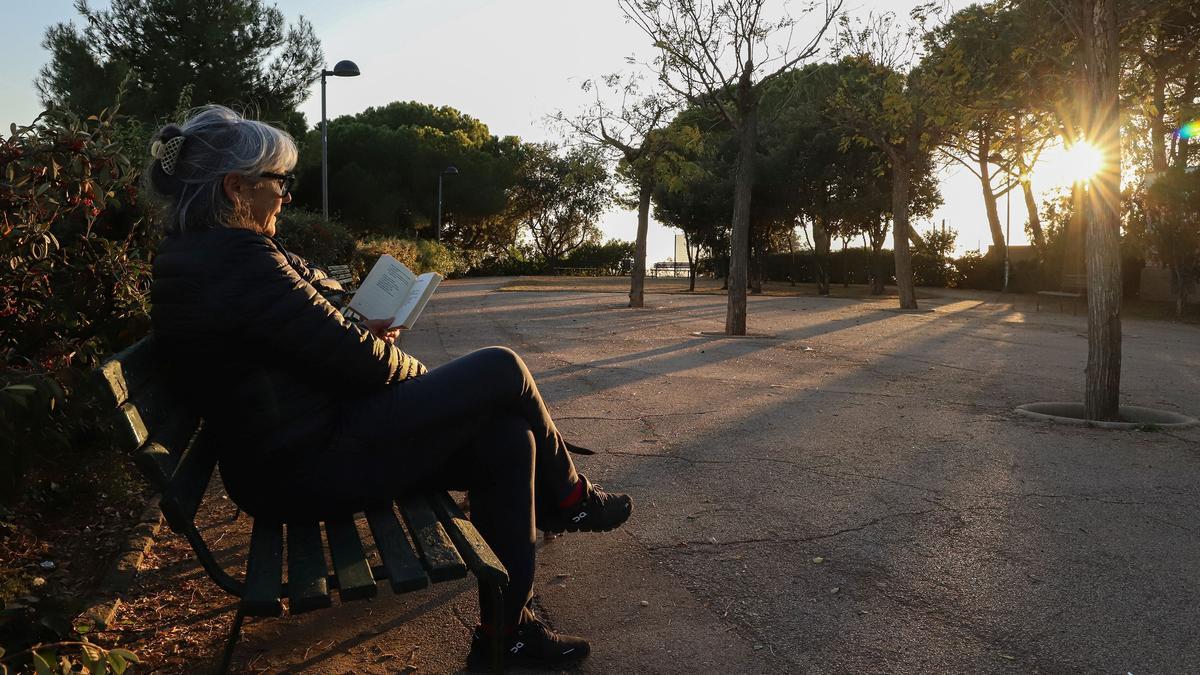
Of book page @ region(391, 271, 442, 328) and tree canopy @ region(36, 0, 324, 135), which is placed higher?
tree canopy @ region(36, 0, 324, 135)

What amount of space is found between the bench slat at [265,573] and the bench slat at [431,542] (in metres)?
0.37

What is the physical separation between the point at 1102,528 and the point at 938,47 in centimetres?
2041

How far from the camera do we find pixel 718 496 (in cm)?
532

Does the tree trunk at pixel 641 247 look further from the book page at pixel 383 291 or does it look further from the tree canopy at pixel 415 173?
the tree canopy at pixel 415 173

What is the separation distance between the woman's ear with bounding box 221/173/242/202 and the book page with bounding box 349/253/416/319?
71cm

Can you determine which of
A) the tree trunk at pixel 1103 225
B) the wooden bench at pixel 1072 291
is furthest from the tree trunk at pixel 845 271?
the tree trunk at pixel 1103 225

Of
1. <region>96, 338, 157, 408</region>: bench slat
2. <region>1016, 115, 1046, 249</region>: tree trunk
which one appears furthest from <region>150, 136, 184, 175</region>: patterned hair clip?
<region>1016, 115, 1046, 249</region>: tree trunk

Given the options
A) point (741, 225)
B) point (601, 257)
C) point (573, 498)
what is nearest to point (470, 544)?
point (573, 498)

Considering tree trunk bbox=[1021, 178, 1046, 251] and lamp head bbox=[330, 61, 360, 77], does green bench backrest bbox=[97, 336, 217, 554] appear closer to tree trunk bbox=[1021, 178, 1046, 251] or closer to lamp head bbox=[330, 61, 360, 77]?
lamp head bbox=[330, 61, 360, 77]

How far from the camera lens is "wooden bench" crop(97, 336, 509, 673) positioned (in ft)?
8.20

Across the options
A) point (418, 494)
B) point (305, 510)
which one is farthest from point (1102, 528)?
point (305, 510)

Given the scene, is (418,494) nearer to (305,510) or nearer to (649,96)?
(305,510)

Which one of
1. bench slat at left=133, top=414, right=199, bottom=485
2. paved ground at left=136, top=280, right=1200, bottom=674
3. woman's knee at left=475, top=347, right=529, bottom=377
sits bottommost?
paved ground at left=136, top=280, right=1200, bottom=674

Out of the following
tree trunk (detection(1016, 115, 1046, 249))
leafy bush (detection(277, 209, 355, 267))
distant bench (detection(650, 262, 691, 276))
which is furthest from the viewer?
distant bench (detection(650, 262, 691, 276))
